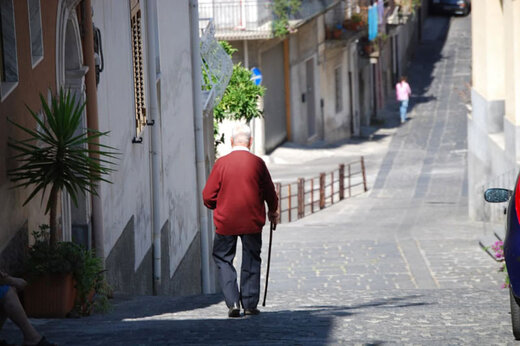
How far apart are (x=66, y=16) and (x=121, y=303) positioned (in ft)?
8.28

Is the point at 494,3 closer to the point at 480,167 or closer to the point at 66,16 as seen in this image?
the point at 480,167

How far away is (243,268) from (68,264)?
1604mm

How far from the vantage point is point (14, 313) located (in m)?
6.66

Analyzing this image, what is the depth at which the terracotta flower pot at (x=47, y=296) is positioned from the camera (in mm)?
8242

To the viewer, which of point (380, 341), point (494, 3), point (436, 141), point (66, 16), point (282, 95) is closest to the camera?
point (380, 341)

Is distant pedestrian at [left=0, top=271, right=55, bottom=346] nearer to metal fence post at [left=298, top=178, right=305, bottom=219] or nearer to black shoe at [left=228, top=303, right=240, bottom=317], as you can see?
black shoe at [left=228, top=303, right=240, bottom=317]

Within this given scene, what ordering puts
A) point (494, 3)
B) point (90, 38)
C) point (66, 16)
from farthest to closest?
point (494, 3)
point (90, 38)
point (66, 16)

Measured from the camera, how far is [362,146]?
4009 centimetres

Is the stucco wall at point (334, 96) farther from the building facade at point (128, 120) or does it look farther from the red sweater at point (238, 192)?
the red sweater at point (238, 192)

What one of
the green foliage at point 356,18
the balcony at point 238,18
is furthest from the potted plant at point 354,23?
the balcony at point 238,18

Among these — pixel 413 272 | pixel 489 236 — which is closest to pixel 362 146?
pixel 489 236

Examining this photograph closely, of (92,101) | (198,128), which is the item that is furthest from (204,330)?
(198,128)

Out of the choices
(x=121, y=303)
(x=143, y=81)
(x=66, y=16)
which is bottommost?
(x=121, y=303)

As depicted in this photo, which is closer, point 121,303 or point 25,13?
point 25,13
